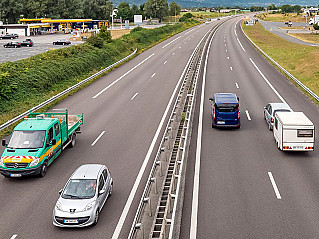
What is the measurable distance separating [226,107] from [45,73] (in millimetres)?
20957

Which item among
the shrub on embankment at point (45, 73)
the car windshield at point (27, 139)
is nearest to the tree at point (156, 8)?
the shrub on embankment at point (45, 73)

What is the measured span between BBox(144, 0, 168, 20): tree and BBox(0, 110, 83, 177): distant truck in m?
163

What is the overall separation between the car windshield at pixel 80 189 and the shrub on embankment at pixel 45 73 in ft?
47.6

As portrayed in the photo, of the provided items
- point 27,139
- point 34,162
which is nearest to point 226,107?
point 27,139

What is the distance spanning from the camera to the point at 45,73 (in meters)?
38.7

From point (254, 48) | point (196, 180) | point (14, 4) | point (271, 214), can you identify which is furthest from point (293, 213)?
point (14, 4)

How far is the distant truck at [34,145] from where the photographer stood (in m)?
18.0

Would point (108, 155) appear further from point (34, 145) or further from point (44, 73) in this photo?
point (44, 73)

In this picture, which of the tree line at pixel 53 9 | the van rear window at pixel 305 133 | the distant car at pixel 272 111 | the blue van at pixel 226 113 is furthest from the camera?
the tree line at pixel 53 9

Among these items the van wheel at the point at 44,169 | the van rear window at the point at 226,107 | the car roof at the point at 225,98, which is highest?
the car roof at the point at 225,98

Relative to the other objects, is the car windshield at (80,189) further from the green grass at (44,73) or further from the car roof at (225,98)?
the car roof at (225,98)

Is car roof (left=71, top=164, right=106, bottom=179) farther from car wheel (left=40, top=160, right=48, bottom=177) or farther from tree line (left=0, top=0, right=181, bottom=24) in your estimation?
tree line (left=0, top=0, right=181, bottom=24)

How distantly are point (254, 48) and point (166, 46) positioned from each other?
54.3 feet

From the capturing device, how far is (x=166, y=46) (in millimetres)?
75062
